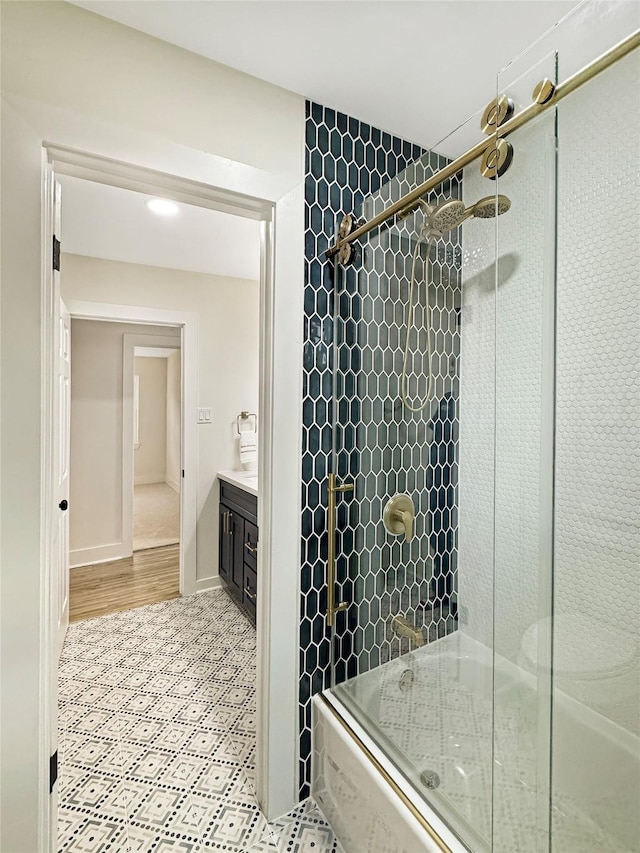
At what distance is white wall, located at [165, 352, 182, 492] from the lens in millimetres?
7170

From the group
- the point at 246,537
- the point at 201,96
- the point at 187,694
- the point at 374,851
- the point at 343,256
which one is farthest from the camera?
the point at 246,537

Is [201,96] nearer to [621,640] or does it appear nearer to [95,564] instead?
[621,640]

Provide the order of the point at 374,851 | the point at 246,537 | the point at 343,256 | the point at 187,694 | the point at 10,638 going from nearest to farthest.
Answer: the point at 10,638 < the point at 374,851 < the point at 343,256 < the point at 187,694 < the point at 246,537

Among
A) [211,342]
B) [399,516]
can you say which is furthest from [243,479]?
[399,516]

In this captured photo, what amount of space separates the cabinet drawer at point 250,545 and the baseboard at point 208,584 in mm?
774

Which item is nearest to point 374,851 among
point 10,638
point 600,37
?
point 10,638

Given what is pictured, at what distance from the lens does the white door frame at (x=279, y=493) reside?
60.2 inches

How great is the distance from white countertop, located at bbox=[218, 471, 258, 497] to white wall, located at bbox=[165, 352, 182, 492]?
395 cm

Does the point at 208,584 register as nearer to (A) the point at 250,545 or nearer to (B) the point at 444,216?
(A) the point at 250,545

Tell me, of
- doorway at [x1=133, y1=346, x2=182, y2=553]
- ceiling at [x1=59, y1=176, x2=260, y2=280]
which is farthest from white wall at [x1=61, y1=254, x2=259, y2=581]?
doorway at [x1=133, y1=346, x2=182, y2=553]

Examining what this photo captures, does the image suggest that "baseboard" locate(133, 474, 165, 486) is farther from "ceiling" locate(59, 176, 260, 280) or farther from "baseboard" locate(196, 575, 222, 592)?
"ceiling" locate(59, 176, 260, 280)

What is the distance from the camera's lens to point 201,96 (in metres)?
1.40

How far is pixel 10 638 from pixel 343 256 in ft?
5.21

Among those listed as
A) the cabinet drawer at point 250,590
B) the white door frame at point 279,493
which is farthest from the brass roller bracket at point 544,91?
the cabinet drawer at point 250,590
